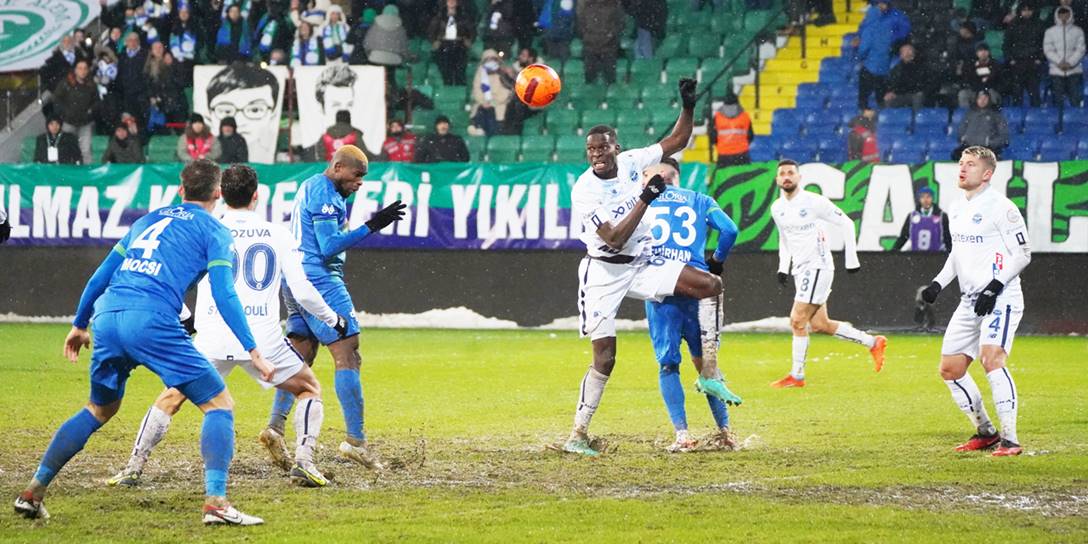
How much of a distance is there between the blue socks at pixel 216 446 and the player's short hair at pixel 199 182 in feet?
3.85

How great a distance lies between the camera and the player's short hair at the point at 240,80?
25188 millimetres

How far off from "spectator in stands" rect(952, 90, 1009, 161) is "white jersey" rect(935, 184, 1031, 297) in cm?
1328

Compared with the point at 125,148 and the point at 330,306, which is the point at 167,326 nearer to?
the point at 330,306

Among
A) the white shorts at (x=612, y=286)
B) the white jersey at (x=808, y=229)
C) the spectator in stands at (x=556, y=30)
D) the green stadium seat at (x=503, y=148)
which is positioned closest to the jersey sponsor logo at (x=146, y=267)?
the white shorts at (x=612, y=286)

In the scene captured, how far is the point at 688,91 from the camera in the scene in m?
10.2

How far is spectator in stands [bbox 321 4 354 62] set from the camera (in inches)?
1007

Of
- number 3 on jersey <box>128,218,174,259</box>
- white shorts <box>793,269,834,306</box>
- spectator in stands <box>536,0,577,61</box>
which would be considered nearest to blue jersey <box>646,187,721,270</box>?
number 3 on jersey <box>128,218,174,259</box>

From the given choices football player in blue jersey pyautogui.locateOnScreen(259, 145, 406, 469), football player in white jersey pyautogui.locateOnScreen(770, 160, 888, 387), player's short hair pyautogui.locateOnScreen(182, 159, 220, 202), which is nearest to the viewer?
player's short hair pyautogui.locateOnScreen(182, 159, 220, 202)

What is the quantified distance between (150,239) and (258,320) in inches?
52.3

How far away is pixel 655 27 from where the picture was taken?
27062 mm

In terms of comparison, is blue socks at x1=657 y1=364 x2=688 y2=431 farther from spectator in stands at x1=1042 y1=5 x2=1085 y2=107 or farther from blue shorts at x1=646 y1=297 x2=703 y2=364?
spectator in stands at x1=1042 y1=5 x2=1085 y2=107

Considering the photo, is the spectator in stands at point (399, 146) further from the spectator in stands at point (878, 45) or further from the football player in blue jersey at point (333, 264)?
the football player in blue jersey at point (333, 264)

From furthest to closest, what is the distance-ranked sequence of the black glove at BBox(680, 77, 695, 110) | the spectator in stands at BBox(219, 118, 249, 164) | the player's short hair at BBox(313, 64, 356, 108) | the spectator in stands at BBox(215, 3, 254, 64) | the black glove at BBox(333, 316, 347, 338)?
the spectator in stands at BBox(215, 3, 254, 64), the player's short hair at BBox(313, 64, 356, 108), the spectator in stands at BBox(219, 118, 249, 164), the black glove at BBox(680, 77, 695, 110), the black glove at BBox(333, 316, 347, 338)

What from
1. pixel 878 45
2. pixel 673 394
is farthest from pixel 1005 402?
pixel 878 45
